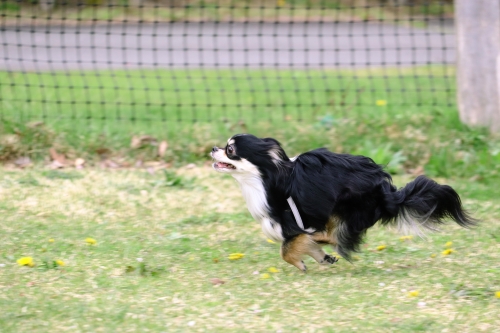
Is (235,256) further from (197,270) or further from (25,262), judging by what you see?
(25,262)

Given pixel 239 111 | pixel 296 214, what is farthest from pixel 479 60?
pixel 296 214

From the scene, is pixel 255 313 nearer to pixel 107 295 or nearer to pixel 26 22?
pixel 107 295

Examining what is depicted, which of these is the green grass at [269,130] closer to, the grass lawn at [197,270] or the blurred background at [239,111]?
the blurred background at [239,111]

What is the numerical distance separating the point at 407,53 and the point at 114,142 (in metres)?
8.08

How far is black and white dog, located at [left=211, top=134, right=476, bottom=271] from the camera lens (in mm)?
3969

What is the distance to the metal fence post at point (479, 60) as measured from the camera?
6.26 meters

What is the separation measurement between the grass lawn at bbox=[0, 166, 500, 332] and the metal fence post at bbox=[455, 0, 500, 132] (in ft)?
2.95

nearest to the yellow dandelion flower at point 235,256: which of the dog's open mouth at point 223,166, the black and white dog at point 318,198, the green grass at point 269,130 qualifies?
the black and white dog at point 318,198

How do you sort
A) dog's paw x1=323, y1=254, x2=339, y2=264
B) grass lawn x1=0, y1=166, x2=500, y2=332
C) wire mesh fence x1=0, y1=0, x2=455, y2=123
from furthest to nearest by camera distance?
wire mesh fence x1=0, y1=0, x2=455, y2=123
dog's paw x1=323, y1=254, x2=339, y2=264
grass lawn x1=0, y1=166, x2=500, y2=332

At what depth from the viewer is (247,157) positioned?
3988 mm

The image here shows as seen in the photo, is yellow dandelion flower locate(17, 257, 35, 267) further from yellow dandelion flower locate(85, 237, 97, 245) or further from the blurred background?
the blurred background

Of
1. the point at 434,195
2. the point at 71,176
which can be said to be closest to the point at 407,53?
the point at 71,176

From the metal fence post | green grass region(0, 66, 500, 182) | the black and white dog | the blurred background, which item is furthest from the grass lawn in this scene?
the metal fence post

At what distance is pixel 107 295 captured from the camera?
3.64m
